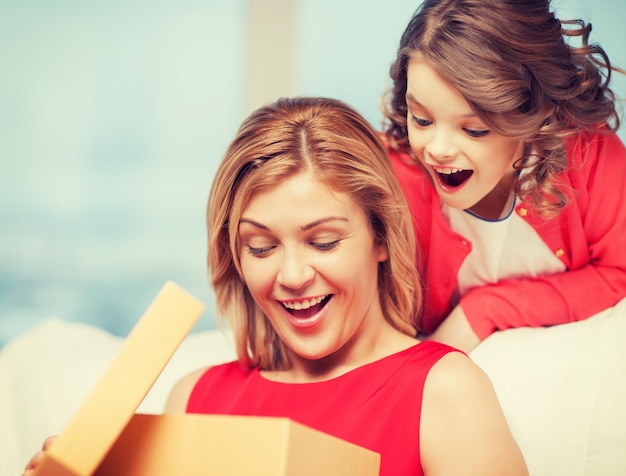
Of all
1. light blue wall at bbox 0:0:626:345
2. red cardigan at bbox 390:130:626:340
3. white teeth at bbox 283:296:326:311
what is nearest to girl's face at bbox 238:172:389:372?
white teeth at bbox 283:296:326:311

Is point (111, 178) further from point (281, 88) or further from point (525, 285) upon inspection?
point (525, 285)

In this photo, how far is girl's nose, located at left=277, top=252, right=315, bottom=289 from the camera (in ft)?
3.56

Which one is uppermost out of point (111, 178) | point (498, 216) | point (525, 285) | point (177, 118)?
point (498, 216)

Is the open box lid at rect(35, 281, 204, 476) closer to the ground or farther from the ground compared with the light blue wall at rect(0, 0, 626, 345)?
farther from the ground

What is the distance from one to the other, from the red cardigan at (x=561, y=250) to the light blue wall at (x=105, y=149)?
5.40 ft

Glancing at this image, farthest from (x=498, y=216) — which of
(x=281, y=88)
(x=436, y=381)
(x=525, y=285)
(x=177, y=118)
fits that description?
(x=177, y=118)

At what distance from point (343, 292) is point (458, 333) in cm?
21

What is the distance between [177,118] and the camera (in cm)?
309

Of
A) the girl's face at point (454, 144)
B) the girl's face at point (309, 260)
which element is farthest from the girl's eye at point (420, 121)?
the girl's face at point (309, 260)

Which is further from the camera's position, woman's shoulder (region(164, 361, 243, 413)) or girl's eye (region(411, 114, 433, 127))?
woman's shoulder (region(164, 361, 243, 413))

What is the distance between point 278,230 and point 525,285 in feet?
1.22

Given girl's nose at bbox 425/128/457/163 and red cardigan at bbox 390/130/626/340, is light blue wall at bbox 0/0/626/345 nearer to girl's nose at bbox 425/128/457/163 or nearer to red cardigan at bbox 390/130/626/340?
red cardigan at bbox 390/130/626/340

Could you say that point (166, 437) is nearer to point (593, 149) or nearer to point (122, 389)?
point (122, 389)

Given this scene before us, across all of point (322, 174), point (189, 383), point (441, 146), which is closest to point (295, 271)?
point (322, 174)
